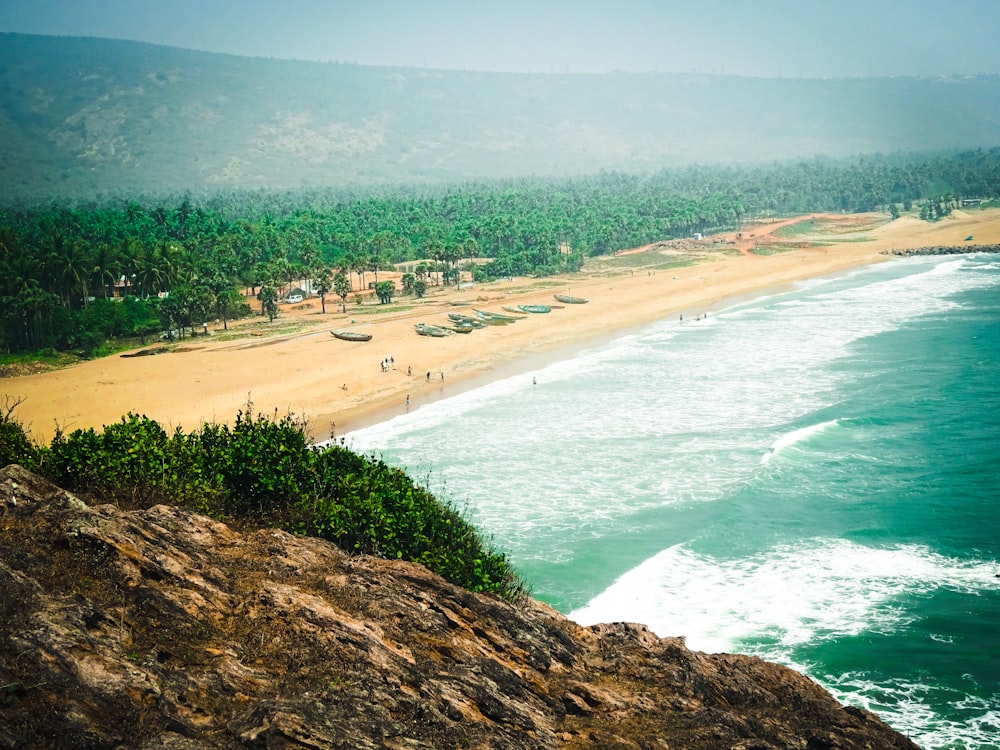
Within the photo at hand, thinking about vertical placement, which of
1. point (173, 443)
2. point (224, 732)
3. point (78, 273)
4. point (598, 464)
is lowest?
point (598, 464)

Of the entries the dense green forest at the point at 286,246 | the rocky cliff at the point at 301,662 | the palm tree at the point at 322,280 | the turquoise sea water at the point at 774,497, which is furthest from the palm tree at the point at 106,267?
the rocky cliff at the point at 301,662

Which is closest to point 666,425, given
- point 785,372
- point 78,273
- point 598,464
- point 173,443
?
point 598,464

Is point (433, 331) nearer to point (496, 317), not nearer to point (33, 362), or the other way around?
point (496, 317)

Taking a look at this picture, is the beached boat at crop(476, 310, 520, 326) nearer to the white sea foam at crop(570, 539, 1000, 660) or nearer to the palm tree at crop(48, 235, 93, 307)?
the palm tree at crop(48, 235, 93, 307)

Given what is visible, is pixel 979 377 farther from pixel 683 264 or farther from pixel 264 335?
pixel 683 264

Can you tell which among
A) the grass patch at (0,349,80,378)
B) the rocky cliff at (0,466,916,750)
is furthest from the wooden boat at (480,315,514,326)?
the rocky cliff at (0,466,916,750)
